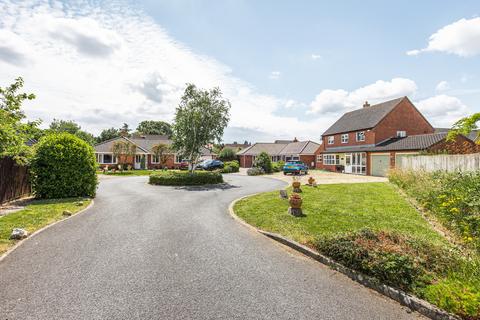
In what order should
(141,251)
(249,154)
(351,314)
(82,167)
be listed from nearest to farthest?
(351,314) → (141,251) → (82,167) → (249,154)

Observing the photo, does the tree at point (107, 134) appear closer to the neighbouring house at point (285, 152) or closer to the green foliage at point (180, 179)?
the neighbouring house at point (285, 152)

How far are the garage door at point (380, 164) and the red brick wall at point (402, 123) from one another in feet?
10.3

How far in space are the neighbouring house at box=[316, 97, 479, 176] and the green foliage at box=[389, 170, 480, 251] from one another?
16075 millimetres

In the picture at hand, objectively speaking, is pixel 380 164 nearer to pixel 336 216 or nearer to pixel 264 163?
pixel 264 163

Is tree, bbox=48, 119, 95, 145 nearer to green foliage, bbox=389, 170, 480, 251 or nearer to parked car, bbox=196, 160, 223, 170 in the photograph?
parked car, bbox=196, 160, 223, 170

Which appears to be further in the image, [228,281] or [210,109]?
[210,109]

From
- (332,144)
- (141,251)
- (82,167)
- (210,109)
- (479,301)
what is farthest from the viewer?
(332,144)

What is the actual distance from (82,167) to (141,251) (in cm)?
1013

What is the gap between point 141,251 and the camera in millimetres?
6668

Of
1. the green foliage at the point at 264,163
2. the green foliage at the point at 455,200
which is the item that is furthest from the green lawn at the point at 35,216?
the green foliage at the point at 264,163

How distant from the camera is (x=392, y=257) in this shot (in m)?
5.11

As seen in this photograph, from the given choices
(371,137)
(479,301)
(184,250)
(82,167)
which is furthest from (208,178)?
(371,137)

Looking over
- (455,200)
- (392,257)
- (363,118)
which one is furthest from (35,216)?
(363,118)

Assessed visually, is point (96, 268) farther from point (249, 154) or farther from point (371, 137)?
point (249, 154)
